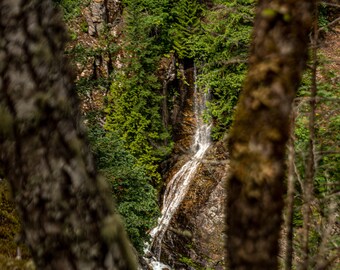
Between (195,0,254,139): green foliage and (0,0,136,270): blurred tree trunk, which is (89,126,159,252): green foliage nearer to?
(195,0,254,139): green foliage

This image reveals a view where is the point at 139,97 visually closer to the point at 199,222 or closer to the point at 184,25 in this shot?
the point at 184,25

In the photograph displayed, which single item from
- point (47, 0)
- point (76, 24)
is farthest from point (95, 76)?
point (47, 0)

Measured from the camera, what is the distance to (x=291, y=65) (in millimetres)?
1210

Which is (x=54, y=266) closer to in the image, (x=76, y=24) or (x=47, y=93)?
(x=47, y=93)

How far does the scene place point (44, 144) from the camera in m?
1.02

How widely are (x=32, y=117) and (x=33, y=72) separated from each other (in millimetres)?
123

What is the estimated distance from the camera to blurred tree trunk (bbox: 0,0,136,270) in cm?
99

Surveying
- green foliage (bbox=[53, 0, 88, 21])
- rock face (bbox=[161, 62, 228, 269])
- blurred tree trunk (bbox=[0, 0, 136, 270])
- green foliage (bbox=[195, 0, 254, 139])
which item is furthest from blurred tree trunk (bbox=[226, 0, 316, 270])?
green foliage (bbox=[195, 0, 254, 139])

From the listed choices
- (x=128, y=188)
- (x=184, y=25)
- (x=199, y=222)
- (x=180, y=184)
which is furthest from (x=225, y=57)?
(x=128, y=188)

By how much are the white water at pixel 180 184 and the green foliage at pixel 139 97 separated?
1.29 m

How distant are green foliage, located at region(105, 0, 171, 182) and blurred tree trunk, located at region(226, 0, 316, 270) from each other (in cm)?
1588

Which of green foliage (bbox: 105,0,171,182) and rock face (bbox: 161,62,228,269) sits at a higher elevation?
green foliage (bbox: 105,0,171,182)

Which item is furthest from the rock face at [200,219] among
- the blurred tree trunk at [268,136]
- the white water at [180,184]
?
the blurred tree trunk at [268,136]

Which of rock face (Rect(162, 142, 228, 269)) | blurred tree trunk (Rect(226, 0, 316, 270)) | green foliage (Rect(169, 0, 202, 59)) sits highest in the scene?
green foliage (Rect(169, 0, 202, 59))
